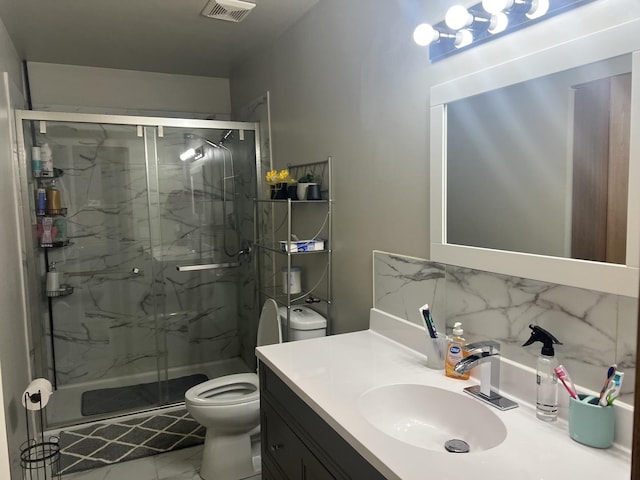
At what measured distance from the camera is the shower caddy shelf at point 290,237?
7.91 ft

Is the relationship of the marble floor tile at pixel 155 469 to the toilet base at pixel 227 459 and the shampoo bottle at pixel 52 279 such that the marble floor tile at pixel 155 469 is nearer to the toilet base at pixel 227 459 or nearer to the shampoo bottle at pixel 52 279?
the toilet base at pixel 227 459

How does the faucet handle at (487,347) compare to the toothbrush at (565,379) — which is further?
the faucet handle at (487,347)

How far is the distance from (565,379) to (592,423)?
0.11 meters

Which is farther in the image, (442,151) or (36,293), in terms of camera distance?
→ (36,293)

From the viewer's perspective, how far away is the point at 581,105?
1169mm

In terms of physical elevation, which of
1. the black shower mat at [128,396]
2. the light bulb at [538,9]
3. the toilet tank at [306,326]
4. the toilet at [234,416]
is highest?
the light bulb at [538,9]

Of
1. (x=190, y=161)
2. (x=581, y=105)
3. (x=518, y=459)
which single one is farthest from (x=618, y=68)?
(x=190, y=161)

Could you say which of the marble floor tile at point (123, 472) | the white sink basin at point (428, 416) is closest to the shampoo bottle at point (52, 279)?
the marble floor tile at point (123, 472)

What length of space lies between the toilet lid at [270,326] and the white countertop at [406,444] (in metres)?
0.66

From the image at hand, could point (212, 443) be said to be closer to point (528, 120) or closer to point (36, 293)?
point (36, 293)

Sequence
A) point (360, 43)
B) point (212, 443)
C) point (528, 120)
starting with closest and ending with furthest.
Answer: point (528, 120) → point (360, 43) → point (212, 443)

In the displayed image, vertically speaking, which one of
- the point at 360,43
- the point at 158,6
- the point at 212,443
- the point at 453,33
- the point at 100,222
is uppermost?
the point at 158,6

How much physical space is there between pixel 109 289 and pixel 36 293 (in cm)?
48

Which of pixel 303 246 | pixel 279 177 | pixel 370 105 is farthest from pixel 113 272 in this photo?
pixel 370 105
